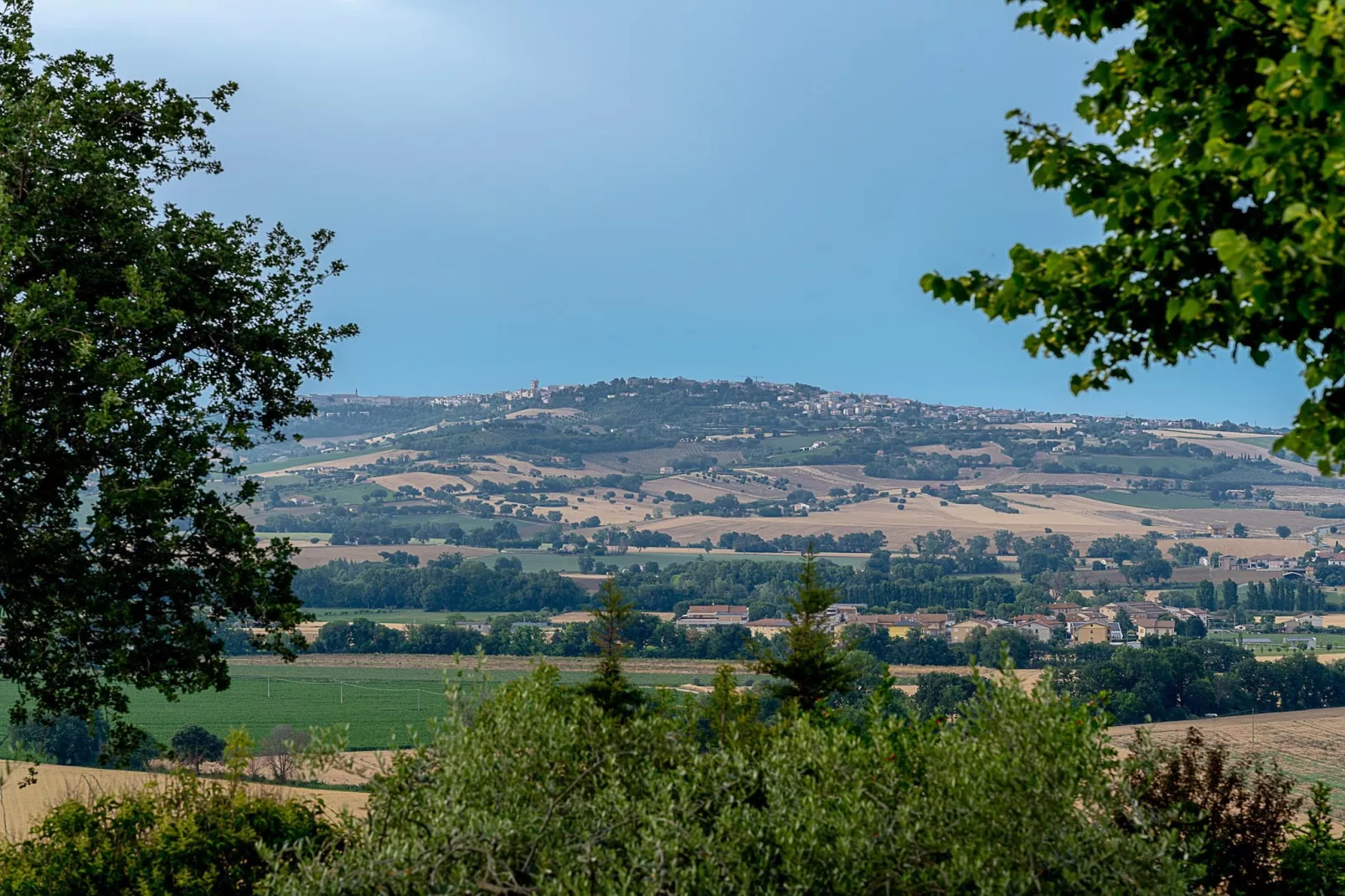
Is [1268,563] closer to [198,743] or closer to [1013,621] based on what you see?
[1013,621]

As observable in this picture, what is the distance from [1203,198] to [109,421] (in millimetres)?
8909

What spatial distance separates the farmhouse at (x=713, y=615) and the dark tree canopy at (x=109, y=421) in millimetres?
95196

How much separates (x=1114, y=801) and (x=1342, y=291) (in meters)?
3.79

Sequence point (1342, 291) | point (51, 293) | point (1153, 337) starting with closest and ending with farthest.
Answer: point (1342, 291) < point (1153, 337) < point (51, 293)

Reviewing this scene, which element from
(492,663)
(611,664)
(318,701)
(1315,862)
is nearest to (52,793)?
(611,664)

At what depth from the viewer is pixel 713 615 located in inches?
4845

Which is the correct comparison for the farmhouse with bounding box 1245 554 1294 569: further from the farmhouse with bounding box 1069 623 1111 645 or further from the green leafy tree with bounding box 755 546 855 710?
the green leafy tree with bounding box 755 546 855 710

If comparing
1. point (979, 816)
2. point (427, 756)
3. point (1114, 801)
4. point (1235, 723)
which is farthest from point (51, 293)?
point (1235, 723)

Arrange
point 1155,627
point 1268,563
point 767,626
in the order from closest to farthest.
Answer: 1. point 767,626
2. point 1155,627
3. point 1268,563

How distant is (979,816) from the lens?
7.12 metres

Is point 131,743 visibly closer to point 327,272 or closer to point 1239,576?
point 327,272

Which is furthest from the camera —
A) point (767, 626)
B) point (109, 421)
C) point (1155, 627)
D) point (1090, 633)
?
point (1155, 627)

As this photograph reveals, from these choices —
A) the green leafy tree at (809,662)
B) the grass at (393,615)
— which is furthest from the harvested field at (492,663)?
the green leafy tree at (809,662)

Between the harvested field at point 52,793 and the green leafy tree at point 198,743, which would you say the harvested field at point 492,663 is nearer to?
the green leafy tree at point 198,743
